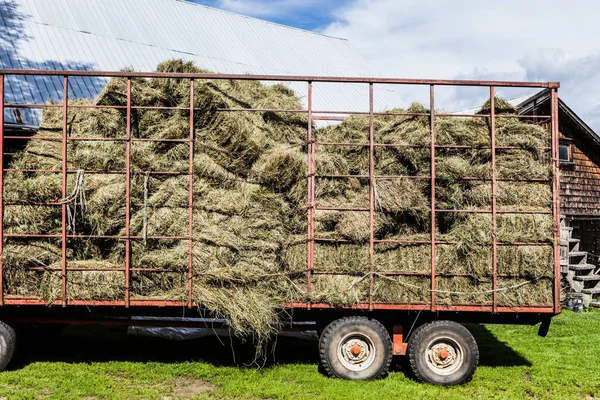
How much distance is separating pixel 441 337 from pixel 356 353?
1156mm

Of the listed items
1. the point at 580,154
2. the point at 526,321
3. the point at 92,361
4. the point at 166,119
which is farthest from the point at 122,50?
the point at 580,154

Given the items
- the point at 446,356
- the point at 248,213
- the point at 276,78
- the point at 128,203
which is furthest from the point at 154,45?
the point at 446,356

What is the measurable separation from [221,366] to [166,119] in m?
3.62

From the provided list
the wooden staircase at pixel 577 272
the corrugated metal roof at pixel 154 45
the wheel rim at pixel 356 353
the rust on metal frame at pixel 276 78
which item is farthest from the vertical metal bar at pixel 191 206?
the wooden staircase at pixel 577 272

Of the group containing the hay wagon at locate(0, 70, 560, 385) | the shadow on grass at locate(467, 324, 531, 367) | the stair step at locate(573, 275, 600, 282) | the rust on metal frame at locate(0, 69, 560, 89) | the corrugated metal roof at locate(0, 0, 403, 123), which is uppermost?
the corrugated metal roof at locate(0, 0, 403, 123)

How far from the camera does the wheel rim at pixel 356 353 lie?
23.2 ft

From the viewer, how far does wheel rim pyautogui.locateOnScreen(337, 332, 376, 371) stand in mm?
7062

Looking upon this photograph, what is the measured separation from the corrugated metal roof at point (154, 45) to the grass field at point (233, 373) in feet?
21.9

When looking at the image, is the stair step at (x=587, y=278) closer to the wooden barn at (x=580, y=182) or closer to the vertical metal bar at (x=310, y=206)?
the wooden barn at (x=580, y=182)

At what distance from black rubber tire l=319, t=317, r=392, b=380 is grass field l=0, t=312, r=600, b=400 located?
0.17 metres

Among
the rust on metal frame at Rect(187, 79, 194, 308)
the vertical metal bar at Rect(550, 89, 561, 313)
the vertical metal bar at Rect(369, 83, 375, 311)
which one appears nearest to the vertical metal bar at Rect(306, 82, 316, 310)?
the vertical metal bar at Rect(369, 83, 375, 311)

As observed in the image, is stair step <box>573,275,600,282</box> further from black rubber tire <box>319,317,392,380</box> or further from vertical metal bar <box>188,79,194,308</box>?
vertical metal bar <box>188,79,194,308</box>

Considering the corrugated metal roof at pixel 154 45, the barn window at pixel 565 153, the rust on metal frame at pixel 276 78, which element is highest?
the corrugated metal roof at pixel 154 45

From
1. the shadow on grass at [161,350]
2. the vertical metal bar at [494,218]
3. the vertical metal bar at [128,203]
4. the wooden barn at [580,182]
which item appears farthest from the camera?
the wooden barn at [580,182]
